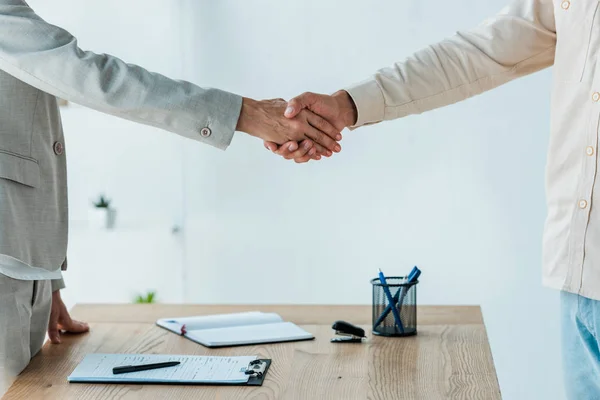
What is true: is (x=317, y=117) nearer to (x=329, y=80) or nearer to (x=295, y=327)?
(x=295, y=327)

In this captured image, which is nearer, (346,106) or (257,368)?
(257,368)

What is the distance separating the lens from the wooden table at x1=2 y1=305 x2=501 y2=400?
1453 mm

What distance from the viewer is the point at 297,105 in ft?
6.91

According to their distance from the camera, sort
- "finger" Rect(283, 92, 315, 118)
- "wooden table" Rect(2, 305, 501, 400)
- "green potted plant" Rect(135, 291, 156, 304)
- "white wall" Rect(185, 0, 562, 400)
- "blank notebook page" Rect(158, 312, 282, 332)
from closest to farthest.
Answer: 1. "wooden table" Rect(2, 305, 501, 400)
2. "blank notebook page" Rect(158, 312, 282, 332)
3. "finger" Rect(283, 92, 315, 118)
4. "white wall" Rect(185, 0, 562, 400)
5. "green potted plant" Rect(135, 291, 156, 304)

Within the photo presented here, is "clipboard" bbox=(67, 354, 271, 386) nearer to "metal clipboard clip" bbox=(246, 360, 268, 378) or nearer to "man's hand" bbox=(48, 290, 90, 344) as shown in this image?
"metal clipboard clip" bbox=(246, 360, 268, 378)

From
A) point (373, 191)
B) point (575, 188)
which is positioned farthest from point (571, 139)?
point (373, 191)

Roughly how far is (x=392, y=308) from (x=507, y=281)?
1883 millimetres

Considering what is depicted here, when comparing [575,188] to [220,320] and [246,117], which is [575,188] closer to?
[246,117]

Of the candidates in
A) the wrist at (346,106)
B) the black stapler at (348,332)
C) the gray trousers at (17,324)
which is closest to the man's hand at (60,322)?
the gray trousers at (17,324)

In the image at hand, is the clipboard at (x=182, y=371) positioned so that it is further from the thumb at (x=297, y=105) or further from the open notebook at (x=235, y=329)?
the thumb at (x=297, y=105)

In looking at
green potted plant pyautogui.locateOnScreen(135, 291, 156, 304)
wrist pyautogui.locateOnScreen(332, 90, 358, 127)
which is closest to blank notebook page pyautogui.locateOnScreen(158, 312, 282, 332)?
wrist pyautogui.locateOnScreen(332, 90, 358, 127)

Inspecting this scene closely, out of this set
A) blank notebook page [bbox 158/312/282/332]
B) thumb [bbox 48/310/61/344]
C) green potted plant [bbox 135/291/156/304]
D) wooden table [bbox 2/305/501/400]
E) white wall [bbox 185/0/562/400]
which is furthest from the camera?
green potted plant [bbox 135/291/156/304]

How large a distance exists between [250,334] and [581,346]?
0.73m

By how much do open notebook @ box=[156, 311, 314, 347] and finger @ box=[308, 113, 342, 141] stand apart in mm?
518
